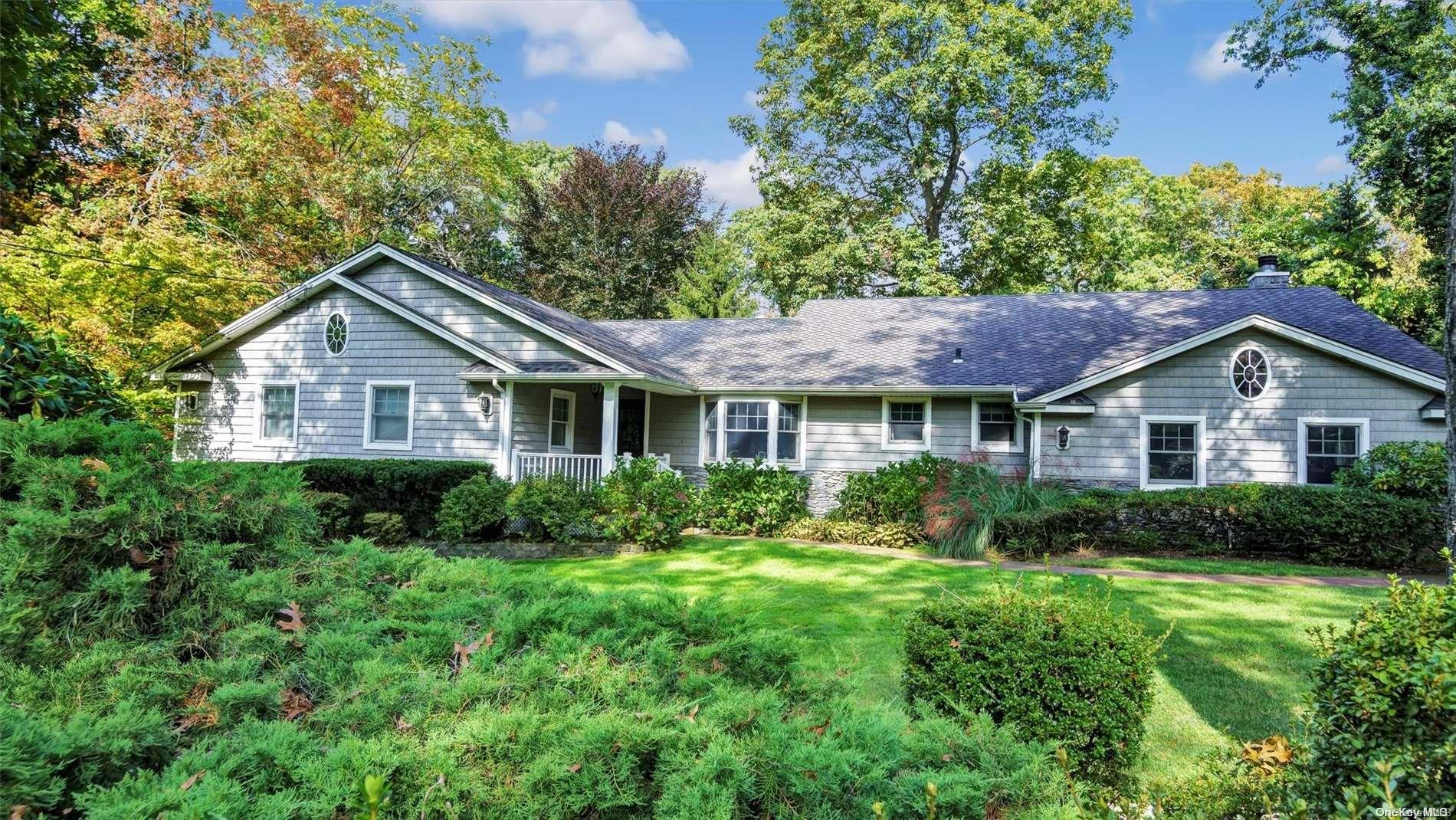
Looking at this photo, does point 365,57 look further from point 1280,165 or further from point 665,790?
point 1280,165

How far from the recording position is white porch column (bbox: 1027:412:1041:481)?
43.5 feet

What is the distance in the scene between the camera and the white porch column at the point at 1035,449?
13250 mm

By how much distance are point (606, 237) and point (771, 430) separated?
1629 centimetres

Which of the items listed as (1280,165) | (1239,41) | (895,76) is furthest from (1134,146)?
(1280,165)

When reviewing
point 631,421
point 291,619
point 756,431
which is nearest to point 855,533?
point 756,431

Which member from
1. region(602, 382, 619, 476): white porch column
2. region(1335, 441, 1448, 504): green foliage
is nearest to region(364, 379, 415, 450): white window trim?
region(602, 382, 619, 476): white porch column

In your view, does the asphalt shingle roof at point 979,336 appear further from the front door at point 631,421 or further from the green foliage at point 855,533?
the green foliage at point 855,533

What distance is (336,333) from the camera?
579 inches

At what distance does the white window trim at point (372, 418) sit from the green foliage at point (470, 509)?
118 inches

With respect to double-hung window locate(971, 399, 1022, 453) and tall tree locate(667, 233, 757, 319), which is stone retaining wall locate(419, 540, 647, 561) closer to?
double-hung window locate(971, 399, 1022, 453)

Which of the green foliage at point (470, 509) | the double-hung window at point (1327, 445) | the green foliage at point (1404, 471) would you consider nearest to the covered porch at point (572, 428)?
the green foliage at point (470, 509)

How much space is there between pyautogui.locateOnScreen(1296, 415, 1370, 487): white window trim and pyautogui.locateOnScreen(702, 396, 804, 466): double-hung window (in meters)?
8.86

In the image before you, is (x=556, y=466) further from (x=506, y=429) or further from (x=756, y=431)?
(x=756, y=431)

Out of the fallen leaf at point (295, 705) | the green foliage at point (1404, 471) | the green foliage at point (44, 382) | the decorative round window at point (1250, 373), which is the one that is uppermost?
the decorative round window at point (1250, 373)
